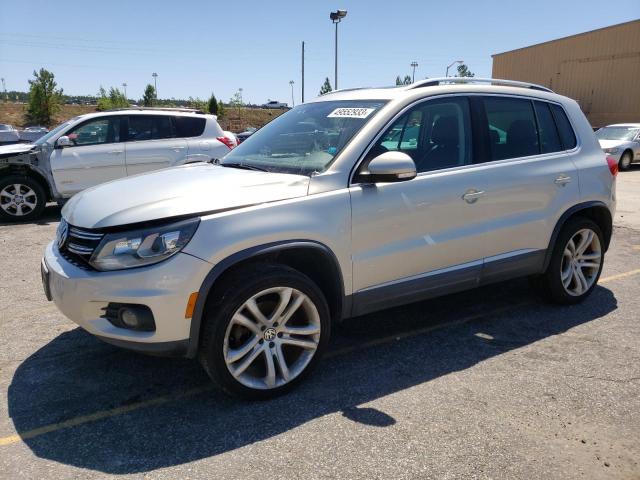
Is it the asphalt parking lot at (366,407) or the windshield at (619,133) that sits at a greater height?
the windshield at (619,133)

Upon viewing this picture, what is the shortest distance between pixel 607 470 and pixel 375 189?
192 centimetres

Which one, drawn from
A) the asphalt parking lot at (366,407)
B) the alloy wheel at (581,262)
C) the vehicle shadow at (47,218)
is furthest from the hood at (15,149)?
the alloy wheel at (581,262)

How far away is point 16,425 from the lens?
285 cm

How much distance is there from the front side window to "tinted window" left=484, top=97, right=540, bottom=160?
6787mm

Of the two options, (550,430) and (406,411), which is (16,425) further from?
(550,430)

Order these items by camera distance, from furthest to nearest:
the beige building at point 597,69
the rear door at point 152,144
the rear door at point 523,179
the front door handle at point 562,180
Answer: the beige building at point 597,69, the rear door at point 152,144, the front door handle at point 562,180, the rear door at point 523,179

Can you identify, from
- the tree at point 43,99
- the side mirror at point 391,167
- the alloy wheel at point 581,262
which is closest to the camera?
the side mirror at point 391,167

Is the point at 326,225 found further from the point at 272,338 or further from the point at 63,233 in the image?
the point at 63,233

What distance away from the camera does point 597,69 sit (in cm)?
3259

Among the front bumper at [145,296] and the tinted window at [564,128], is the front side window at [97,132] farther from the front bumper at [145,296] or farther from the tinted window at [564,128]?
the tinted window at [564,128]

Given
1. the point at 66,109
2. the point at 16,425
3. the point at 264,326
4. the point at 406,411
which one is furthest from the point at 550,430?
the point at 66,109

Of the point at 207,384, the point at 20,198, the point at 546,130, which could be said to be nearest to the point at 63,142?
the point at 20,198

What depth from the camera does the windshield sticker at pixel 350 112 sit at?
3585 millimetres

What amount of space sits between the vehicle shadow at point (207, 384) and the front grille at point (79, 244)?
2.73ft
